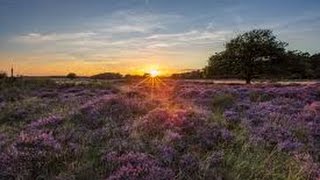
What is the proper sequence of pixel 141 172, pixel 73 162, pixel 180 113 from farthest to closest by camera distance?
pixel 180 113 < pixel 73 162 < pixel 141 172

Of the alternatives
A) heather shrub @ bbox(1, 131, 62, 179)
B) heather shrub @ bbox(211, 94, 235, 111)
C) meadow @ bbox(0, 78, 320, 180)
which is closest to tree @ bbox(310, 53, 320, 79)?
heather shrub @ bbox(211, 94, 235, 111)

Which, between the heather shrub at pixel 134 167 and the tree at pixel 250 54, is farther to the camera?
the tree at pixel 250 54

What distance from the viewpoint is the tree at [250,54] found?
68375mm

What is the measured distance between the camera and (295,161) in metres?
11.2

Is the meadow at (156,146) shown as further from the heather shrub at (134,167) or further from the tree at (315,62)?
the tree at (315,62)

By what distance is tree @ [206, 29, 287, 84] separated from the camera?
68.4 metres

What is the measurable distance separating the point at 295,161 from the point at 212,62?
6195 centimetres

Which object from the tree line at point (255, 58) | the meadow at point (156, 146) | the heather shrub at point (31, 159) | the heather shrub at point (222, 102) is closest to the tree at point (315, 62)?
the tree line at point (255, 58)

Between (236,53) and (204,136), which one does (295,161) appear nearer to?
(204,136)

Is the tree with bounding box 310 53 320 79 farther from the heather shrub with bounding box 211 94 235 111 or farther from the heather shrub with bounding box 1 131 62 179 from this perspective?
the heather shrub with bounding box 1 131 62 179

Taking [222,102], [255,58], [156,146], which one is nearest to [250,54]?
[255,58]

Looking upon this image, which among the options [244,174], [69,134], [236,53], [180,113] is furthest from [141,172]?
[236,53]

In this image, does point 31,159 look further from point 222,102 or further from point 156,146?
point 222,102

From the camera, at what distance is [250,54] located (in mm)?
69188
